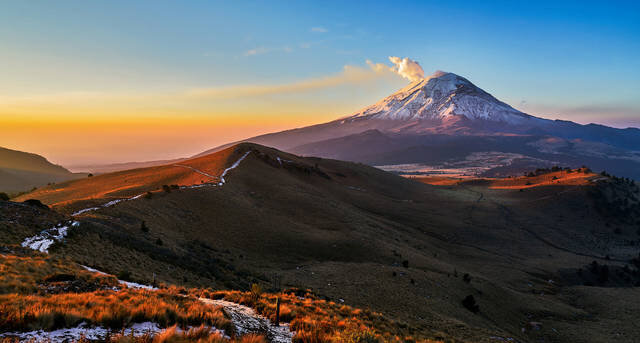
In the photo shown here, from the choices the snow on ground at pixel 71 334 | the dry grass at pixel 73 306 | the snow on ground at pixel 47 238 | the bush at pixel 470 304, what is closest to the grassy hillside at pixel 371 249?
the bush at pixel 470 304

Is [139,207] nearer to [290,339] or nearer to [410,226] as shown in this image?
[290,339]

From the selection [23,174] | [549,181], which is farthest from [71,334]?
[23,174]

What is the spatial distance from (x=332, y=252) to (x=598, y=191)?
99.1 metres

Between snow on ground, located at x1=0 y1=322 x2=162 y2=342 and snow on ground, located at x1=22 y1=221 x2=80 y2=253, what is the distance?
12.7m

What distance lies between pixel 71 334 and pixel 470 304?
29.2m

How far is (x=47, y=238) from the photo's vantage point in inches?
684

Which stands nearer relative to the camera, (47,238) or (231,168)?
(47,238)

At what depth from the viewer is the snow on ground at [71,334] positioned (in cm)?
603

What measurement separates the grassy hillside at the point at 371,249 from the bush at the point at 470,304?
103mm

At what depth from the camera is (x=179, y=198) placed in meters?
39.6

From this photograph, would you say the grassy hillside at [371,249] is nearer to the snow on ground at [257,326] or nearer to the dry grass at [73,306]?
the dry grass at [73,306]

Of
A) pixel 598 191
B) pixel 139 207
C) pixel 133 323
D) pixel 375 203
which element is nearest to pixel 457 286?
pixel 133 323

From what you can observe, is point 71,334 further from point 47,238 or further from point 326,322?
point 47,238

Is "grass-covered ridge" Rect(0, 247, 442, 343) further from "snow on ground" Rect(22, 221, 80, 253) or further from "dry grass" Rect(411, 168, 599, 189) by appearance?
"dry grass" Rect(411, 168, 599, 189)
